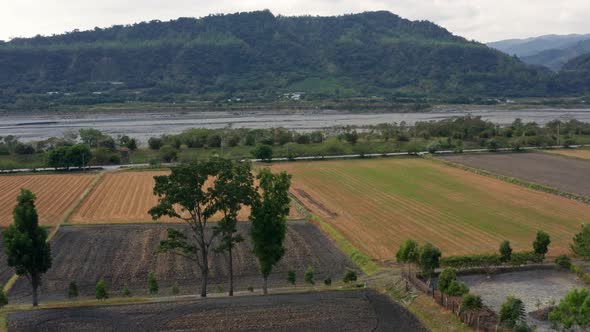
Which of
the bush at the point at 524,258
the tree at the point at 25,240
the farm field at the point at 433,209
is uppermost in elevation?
the tree at the point at 25,240

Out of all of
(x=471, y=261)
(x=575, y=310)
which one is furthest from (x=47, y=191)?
(x=575, y=310)

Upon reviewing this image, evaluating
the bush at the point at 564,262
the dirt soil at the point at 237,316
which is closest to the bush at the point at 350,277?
the dirt soil at the point at 237,316

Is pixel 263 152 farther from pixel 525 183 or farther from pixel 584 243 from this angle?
pixel 584 243

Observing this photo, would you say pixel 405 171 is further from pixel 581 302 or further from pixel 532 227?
pixel 581 302

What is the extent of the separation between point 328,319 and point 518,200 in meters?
36.9

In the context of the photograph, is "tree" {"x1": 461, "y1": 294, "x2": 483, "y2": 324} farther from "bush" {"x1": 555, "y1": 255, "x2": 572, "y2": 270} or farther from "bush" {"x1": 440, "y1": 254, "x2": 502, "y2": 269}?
"bush" {"x1": 555, "y1": 255, "x2": 572, "y2": 270}

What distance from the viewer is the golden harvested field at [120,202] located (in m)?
50.7

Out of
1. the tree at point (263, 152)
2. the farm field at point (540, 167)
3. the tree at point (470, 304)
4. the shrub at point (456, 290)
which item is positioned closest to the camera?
the tree at point (470, 304)

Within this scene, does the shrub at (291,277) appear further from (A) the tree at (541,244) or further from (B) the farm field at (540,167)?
(B) the farm field at (540,167)

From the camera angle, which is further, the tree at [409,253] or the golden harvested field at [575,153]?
the golden harvested field at [575,153]

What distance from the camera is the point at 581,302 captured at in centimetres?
2244

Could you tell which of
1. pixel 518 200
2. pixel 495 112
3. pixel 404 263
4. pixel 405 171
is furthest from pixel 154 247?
pixel 495 112

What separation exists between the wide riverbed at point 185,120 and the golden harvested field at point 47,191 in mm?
58120

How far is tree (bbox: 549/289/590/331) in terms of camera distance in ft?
72.1
